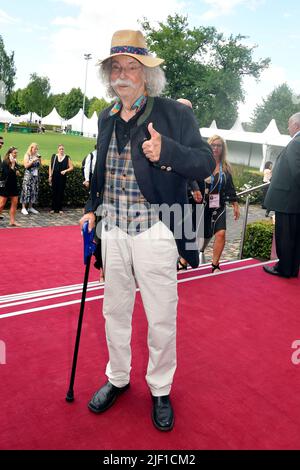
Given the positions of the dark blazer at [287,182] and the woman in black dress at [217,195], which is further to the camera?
the woman in black dress at [217,195]

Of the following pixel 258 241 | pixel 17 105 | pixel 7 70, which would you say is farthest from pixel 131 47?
pixel 17 105

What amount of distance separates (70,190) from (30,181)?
1664 millimetres

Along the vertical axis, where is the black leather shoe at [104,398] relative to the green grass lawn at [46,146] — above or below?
below

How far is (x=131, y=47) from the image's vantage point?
207 centimetres

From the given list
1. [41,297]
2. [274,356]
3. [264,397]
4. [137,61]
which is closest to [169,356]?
[264,397]

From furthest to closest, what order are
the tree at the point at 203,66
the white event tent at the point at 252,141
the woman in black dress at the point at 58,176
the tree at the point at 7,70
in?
1. the tree at the point at 7,70
2. the tree at the point at 203,66
3. the white event tent at the point at 252,141
4. the woman in black dress at the point at 58,176

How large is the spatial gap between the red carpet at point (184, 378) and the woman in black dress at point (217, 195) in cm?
98

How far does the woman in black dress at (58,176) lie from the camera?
33.0 ft

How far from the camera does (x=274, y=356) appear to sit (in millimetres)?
2943

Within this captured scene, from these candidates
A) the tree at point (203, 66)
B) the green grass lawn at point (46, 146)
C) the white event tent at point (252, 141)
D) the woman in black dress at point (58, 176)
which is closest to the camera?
the woman in black dress at point (58, 176)

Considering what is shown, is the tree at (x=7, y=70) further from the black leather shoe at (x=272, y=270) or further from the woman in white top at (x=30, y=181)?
the black leather shoe at (x=272, y=270)

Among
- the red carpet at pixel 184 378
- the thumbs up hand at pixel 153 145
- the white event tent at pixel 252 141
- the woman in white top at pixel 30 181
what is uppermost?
the white event tent at pixel 252 141

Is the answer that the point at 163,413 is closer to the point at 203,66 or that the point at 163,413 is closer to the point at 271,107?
the point at 203,66

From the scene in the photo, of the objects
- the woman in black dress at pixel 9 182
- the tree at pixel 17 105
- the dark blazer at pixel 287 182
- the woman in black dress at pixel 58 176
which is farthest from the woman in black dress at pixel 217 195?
the tree at pixel 17 105
